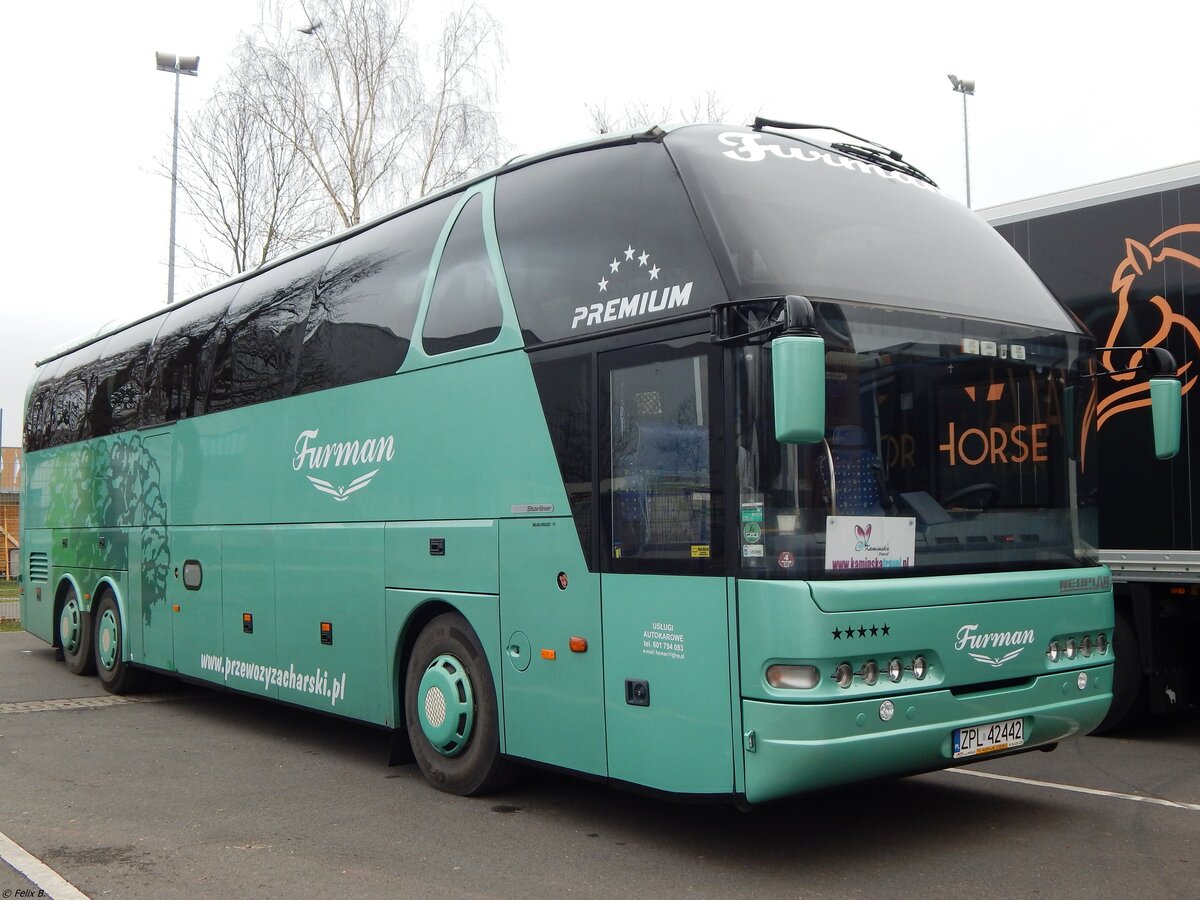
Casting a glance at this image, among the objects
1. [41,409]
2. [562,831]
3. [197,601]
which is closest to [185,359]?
[197,601]

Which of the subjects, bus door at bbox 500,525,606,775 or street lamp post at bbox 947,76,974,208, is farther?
street lamp post at bbox 947,76,974,208

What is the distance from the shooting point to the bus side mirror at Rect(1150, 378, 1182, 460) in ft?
21.0

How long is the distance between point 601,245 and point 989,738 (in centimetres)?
310

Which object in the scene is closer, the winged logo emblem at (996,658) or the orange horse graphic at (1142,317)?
the winged logo emblem at (996,658)

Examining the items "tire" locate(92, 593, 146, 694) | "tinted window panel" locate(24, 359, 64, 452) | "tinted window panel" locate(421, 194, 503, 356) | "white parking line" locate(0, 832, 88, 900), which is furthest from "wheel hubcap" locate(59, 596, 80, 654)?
"tinted window panel" locate(421, 194, 503, 356)

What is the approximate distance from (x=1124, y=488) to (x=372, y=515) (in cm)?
535

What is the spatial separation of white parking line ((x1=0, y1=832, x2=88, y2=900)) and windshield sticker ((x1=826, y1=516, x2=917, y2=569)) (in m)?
3.62

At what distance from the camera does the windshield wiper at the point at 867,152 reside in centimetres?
675

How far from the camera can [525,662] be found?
6.64 metres

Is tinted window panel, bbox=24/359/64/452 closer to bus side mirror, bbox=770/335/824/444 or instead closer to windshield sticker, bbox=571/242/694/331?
windshield sticker, bbox=571/242/694/331

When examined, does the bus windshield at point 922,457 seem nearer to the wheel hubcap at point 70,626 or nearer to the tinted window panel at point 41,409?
the wheel hubcap at point 70,626

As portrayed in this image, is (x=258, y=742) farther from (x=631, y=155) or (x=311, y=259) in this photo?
(x=631, y=155)

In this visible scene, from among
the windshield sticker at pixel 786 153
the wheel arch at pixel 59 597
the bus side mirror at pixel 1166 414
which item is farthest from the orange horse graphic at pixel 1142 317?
the wheel arch at pixel 59 597

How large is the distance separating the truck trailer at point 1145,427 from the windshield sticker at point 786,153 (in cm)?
300
